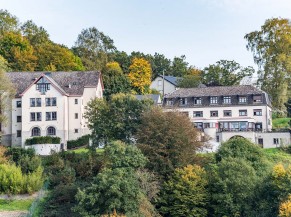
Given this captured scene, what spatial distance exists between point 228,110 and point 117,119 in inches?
777

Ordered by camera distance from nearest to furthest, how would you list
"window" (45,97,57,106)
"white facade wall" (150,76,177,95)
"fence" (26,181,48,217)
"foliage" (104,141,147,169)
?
"fence" (26,181,48,217) < "foliage" (104,141,147,169) < "window" (45,97,57,106) < "white facade wall" (150,76,177,95)

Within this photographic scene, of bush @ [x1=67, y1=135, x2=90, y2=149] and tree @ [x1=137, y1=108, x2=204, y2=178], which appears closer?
tree @ [x1=137, y1=108, x2=204, y2=178]

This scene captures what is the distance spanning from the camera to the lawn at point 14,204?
38469 millimetres

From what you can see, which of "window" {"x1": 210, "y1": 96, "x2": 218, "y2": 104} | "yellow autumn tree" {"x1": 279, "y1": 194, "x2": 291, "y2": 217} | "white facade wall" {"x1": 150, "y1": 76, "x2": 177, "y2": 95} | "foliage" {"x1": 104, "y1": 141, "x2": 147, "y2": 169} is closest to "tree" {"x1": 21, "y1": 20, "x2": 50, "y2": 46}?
"white facade wall" {"x1": 150, "y1": 76, "x2": 177, "y2": 95}

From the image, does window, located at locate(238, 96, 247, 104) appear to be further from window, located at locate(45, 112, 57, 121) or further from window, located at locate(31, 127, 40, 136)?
window, located at locate(31, 127, 40, 136)

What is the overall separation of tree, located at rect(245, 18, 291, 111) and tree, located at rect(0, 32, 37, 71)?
34.8m

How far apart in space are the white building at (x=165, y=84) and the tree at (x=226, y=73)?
31.3ft

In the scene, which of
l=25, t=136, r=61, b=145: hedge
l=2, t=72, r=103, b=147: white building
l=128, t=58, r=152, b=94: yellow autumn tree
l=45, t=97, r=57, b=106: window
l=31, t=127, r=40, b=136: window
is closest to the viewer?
l=25, t=136, r=61, b=145: hedge

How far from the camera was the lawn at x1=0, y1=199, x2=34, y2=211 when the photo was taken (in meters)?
38.5

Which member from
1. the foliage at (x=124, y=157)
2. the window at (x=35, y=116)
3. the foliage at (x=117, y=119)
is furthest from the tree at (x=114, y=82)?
the foliage at (x=124, y=157)

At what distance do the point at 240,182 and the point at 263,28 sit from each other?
38779 mm

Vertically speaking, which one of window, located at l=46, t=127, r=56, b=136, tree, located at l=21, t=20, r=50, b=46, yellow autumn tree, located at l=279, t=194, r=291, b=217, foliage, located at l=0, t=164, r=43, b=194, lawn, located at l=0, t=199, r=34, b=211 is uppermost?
tree, located at l=21, t=20, r=50, b=46

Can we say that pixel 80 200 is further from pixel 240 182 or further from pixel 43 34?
pixel 43 34

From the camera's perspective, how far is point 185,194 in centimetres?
3750
